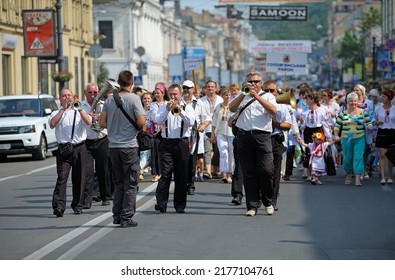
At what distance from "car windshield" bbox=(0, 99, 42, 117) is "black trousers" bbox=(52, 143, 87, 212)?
49.1ft

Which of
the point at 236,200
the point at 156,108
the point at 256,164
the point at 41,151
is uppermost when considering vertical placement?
the point at 156,108

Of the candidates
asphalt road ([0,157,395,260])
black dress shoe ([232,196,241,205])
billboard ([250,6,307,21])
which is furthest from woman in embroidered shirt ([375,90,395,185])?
billboard ([250,6,307,21])

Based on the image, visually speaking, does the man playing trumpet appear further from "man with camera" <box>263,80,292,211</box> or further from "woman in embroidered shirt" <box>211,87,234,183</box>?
"woman in embroidered shirt" <box>211,87,234,183</box>

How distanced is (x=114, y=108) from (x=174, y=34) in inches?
4400

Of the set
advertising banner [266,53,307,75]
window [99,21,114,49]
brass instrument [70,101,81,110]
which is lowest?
brass instrument [70,101,81,110]

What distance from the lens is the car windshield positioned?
99.6ft

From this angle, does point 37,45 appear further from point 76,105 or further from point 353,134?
point 76,105

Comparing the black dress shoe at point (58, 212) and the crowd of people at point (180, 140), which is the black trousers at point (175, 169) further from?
the black dress shoe at point (58, 212)

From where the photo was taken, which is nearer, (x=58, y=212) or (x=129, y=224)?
(x=129, y=224)

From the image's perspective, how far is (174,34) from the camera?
4911 inches

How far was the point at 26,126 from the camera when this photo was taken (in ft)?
95.8

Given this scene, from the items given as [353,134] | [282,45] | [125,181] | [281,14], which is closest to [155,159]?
[353,134]

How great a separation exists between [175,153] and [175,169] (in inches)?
8.9

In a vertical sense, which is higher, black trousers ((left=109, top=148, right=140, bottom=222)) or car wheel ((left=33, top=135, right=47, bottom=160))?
black trousers ((left=109, top=148, right=140, bottom=222))
